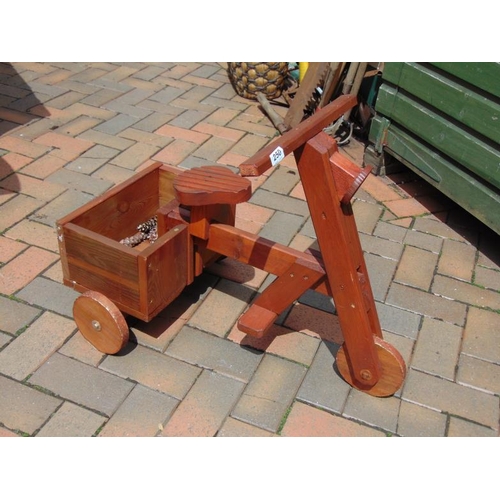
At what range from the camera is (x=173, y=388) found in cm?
269

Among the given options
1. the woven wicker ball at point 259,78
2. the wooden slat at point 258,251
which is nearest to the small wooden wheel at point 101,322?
the wooden slat at point 258,251

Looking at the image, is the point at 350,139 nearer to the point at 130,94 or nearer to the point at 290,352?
the point at 130,94

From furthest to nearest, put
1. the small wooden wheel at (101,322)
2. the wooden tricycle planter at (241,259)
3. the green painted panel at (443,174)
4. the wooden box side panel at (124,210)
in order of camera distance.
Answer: the green painted panel at (443,174) → the wooden box side panel at (124,210) → the small wooden wheel at (101,322) → the wooden tricycle planter at (241,259)

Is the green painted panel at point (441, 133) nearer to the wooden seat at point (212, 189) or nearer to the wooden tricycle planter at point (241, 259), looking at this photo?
the wooden tricycle planter at point (241, 259)

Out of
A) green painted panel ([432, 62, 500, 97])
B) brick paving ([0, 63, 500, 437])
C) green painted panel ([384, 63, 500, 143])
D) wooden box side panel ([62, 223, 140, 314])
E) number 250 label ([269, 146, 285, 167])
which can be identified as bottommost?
brick paving ([0, 63, 500, 437])

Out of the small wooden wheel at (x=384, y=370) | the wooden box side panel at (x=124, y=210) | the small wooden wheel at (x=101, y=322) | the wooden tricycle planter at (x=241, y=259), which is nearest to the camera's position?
the wooden tricycle planter at (x=241, y=259)

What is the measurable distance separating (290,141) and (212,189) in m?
0.40

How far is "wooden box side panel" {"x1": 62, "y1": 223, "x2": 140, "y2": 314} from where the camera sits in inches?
102

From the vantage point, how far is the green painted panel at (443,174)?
11.8 ft

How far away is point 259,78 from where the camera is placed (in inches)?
208

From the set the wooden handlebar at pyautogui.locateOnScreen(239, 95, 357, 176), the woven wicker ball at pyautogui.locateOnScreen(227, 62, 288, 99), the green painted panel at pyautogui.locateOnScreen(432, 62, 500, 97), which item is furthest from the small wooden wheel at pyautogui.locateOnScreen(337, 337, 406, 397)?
the woven wicker ball at pyautogui.locateOnScreen(227, 62, 288, 99)

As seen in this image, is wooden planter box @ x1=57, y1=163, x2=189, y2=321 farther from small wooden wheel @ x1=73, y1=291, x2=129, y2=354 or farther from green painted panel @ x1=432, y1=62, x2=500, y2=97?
green painted panel @ x1=432, y1=62, x2=500, y2=97

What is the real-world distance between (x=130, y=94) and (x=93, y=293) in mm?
3097

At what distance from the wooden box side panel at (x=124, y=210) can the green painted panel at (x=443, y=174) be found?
1852 mm
